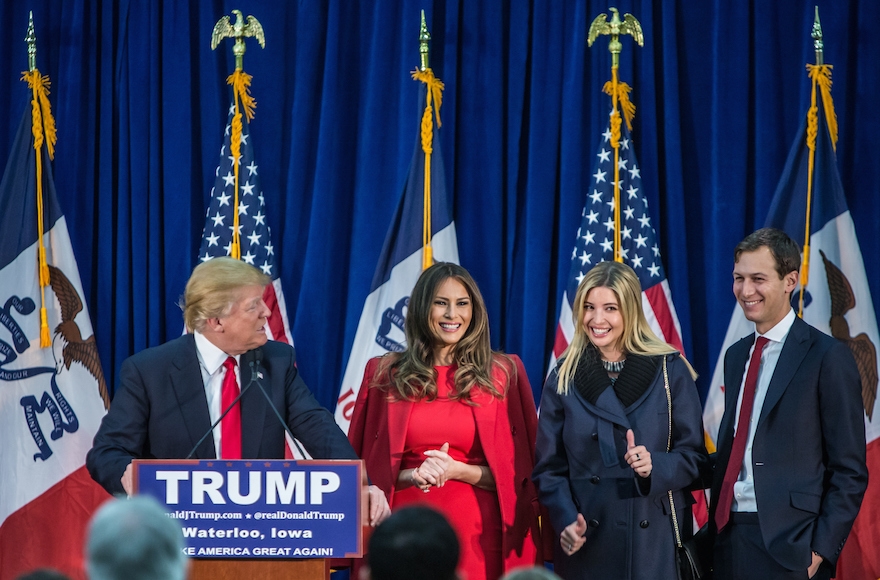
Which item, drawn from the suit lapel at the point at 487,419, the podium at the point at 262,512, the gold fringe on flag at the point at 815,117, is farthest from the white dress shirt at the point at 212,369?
the gold fringe on flag at the point at 815,117

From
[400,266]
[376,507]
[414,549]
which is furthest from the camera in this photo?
[400,266]

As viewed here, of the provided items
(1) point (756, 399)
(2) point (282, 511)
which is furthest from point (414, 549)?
(1) point (756, 399)

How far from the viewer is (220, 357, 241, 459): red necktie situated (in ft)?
9.71

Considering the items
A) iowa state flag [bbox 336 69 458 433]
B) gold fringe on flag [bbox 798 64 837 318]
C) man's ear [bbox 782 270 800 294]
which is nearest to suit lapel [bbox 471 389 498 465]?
man's ear [bbox 782 270 800 294]

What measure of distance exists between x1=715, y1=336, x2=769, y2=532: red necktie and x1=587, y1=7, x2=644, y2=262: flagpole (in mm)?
1563

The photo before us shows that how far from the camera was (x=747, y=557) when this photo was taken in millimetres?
3080

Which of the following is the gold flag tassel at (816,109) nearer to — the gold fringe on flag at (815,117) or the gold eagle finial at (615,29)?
the gold fringe on flag at (815,117)

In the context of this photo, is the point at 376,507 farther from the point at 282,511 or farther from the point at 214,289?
the point at 214,289

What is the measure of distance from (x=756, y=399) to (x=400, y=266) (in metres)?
2.06

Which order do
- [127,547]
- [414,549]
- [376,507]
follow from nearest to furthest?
1. [127,547]
2. [414,549]
3. [376,507]

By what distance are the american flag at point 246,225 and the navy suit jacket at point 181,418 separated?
5.88 ft

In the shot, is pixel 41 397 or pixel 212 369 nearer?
pixel 212 369

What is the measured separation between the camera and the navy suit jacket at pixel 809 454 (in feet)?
9.88

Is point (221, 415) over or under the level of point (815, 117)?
under
